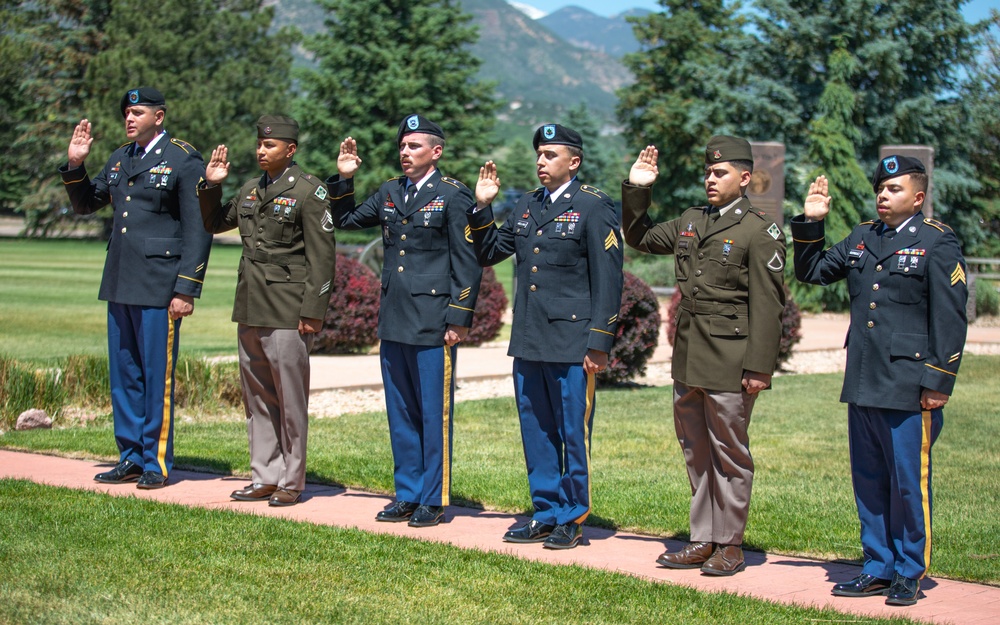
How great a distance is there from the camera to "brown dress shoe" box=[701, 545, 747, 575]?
5904 millimetres

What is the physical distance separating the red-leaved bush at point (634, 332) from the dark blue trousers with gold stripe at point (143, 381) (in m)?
6.66

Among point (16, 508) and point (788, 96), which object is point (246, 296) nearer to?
point (16, 508)

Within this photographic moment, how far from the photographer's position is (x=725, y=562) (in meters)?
5.94

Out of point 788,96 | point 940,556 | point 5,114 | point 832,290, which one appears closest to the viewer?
point 940,556

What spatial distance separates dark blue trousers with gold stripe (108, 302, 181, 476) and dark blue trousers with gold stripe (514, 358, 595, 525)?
8.37 feet

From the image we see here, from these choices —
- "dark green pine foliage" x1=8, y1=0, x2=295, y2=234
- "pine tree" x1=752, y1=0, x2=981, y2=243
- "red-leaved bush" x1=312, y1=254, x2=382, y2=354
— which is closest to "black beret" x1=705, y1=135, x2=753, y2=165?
"red-leaved bush" x1=312, y1=254, x2=382, y2=354

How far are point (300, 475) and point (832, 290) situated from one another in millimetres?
22562

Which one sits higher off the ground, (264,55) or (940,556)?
(264,55)

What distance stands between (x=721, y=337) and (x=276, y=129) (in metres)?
3.17

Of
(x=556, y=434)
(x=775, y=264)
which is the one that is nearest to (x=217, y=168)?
(x=556, y=434)

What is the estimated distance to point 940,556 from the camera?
6445 mm

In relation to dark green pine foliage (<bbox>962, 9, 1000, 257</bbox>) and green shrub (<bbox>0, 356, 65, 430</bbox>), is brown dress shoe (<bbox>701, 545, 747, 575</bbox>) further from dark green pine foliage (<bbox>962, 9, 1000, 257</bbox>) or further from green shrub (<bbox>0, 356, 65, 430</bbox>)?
dark green pine foliage (<bbox>962, 9, 1000, 257</bbox>)

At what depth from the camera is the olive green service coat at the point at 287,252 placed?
735 cm

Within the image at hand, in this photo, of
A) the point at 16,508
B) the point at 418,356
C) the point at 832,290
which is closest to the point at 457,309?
the point at 418,356
